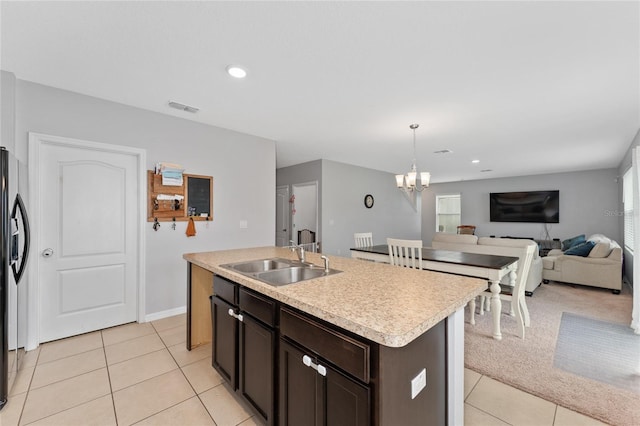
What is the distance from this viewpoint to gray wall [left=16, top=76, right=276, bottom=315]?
8.39 ft

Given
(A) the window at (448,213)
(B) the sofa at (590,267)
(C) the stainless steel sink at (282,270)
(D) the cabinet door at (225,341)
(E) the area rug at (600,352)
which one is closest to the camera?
(D) the cabinet door at (225,341)

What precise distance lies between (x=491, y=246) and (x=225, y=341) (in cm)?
442

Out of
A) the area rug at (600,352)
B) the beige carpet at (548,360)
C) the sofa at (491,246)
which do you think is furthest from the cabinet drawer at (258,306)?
the sofa at (491,246)

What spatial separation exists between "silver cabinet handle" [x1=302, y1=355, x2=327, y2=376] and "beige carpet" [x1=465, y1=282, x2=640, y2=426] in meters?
1.81

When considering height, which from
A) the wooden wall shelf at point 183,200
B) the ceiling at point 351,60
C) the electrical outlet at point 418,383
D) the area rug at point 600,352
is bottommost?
the area rug at point 600,352

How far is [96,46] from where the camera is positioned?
1.94 meters

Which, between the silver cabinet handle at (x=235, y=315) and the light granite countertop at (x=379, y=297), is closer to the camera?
the light granite countertop at (x=379, y=297)

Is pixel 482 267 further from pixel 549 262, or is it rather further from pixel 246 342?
pixel 549 262

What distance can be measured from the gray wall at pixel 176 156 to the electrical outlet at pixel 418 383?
10.1 feet

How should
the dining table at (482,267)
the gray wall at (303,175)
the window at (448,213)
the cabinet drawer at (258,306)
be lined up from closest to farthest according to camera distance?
the cabinet drawer at (258,306) < the dining table at (482,267) < the gray wall at (303,175) < the window at (448,213)

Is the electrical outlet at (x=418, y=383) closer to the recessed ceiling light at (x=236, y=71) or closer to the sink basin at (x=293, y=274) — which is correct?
the sink basin at (x=293, y=274)

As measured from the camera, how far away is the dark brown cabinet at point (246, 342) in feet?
4.68

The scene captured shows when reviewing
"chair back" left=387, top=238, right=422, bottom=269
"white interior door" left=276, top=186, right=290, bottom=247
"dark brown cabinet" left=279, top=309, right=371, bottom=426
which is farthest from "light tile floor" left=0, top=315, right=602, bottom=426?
"white interior door" left=276, top=186, right=290, bottom=247

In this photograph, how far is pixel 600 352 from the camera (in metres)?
2.47
